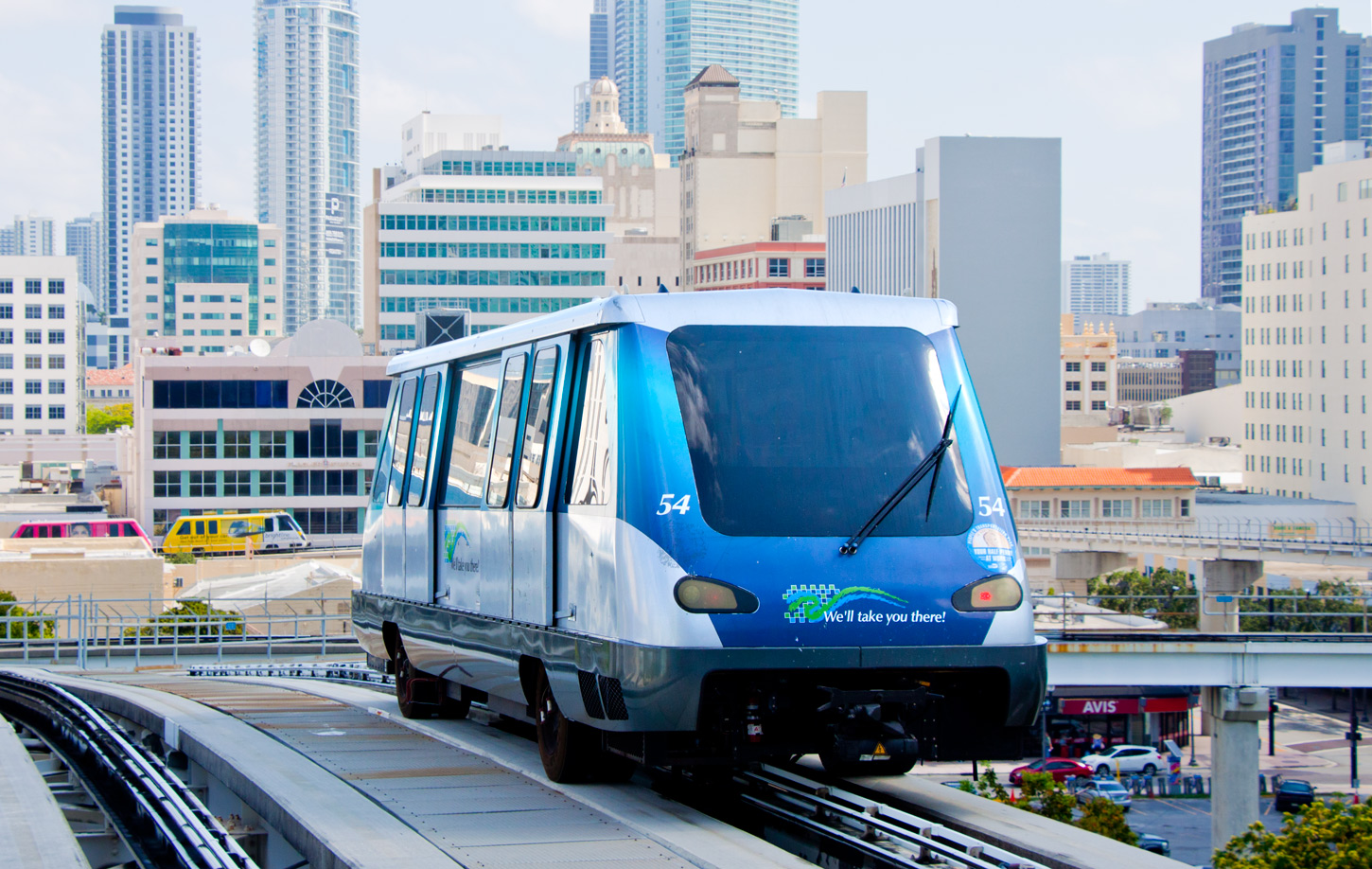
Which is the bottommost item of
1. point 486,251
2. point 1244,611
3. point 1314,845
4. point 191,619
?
point 1244,611

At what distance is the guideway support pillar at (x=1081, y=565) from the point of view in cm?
10081

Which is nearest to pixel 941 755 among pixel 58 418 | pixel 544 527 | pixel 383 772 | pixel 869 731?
pixel 869 731

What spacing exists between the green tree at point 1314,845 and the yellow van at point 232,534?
73595mm

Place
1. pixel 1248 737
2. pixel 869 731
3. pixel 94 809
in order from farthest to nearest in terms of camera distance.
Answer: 1. pixel 1248 737
2. pixel 94 809
3. pixel 869 731

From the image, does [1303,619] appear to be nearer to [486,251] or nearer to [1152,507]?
[1152,507]

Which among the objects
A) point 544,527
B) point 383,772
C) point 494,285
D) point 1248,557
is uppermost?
point 494,285

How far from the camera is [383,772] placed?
1034 cm

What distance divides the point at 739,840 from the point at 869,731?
991 millimetres

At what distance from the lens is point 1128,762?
5588cm

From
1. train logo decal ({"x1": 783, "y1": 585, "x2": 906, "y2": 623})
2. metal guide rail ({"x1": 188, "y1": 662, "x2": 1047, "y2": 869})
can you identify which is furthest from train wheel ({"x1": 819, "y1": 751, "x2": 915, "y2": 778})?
train logo decal ({"x1": 783, "y1": 585, "x2": 906, "y2": 623})

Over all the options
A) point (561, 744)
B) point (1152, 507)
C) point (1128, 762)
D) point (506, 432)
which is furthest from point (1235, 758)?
point (1152, 507)

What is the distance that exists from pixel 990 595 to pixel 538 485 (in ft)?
9.07

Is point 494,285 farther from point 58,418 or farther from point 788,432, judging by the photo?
point 788,432

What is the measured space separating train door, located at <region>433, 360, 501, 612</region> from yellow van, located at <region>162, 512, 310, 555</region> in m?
71.1
